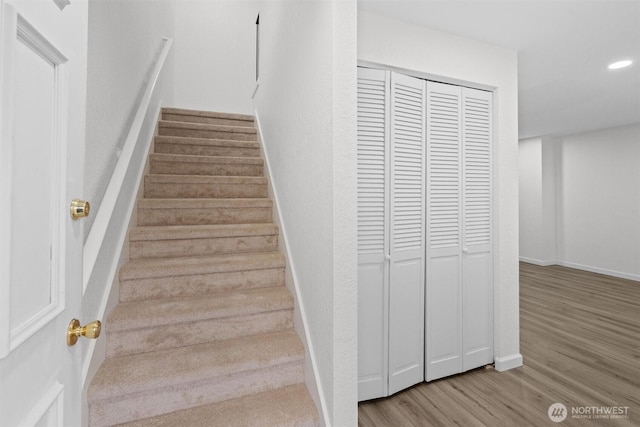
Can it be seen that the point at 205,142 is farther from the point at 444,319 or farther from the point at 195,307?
the point at 444,319

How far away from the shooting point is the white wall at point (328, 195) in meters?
1.37

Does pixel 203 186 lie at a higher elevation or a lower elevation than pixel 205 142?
lower

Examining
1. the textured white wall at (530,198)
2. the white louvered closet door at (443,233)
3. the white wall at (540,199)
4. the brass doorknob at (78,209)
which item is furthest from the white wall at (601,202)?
the brass doorknob at (78,209)

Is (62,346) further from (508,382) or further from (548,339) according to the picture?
(548,339)

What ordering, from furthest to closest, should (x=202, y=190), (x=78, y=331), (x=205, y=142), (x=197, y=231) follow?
(x=205, y=142), (x=202, y=190), (x=197, y=231), (x=78, y=331)

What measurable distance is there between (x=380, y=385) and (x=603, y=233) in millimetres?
5712

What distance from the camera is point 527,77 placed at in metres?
3.09

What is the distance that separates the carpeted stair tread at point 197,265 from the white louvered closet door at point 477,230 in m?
1.40

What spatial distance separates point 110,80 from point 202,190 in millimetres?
1028

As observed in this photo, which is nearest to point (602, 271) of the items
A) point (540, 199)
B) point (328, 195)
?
point (540, 199)

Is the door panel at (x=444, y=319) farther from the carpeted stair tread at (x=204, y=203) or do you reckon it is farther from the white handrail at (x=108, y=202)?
the white handrail at (x=108, y=202)

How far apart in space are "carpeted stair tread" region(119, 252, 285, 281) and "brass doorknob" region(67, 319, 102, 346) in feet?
3.70

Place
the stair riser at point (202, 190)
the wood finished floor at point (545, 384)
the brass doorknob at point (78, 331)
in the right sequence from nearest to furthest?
the brass doorknob at point (78, 331) → the wood finished floor at point (545, 384) → the stair riser at point (202, 190)

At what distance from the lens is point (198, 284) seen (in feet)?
6.43
